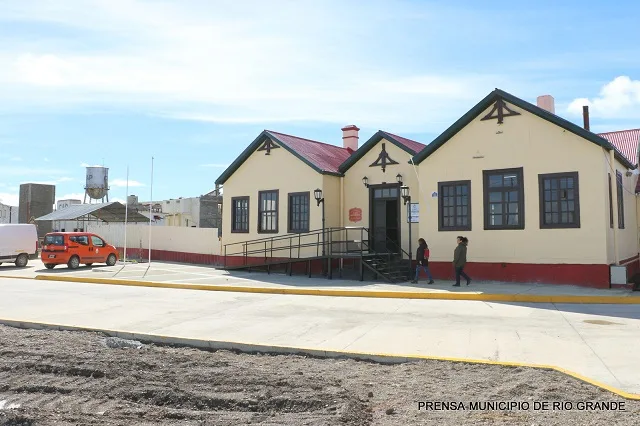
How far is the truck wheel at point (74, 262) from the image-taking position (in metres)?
23.2

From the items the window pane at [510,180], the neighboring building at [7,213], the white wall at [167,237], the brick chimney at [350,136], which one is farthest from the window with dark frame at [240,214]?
the neighboring building at [7,213]

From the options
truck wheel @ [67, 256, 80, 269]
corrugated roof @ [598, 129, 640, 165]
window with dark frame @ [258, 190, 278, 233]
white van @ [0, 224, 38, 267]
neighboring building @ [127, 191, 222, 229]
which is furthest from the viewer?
neighboring building @ [127, 191, 222, 229]

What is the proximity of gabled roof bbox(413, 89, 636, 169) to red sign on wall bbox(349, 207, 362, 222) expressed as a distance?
353 cm

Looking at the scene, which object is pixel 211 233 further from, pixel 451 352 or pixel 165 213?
pixel 451 352

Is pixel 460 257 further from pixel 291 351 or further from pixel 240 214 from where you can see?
pixel 240 214

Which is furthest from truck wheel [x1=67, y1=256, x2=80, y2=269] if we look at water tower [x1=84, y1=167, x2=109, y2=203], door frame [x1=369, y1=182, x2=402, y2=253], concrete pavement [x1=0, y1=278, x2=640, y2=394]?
water tower [x1=84, y1=167, x2=109, y2=203]

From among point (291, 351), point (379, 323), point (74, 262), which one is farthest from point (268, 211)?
point (291, 351)

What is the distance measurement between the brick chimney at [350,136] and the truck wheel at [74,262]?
43.7ft

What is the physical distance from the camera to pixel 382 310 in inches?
467

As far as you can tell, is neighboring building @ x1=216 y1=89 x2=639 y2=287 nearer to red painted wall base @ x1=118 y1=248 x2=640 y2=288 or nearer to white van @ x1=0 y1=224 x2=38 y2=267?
red painted wall base @ x1=118 y1=248 x2=640 y2=288

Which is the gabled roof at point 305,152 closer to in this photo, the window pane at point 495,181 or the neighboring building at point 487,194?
the neighboring building at point 487,194

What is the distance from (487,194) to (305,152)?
7832 mm

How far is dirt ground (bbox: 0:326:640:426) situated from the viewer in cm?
496

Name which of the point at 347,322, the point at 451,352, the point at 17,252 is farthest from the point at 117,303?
the point at 17,252
